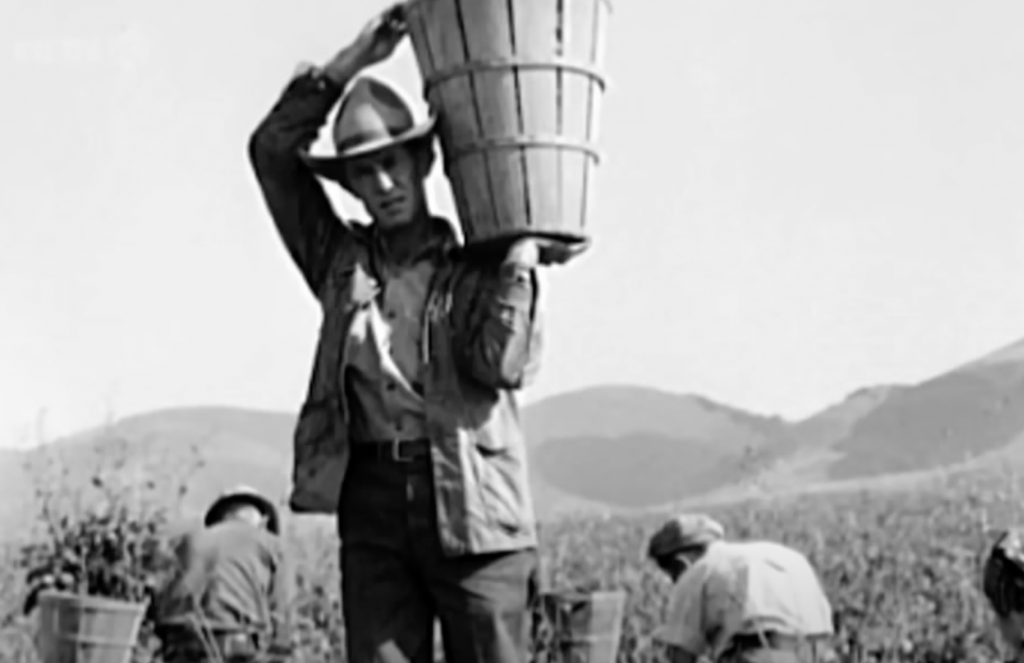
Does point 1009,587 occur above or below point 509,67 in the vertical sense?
below

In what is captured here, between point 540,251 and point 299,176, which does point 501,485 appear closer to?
point 540,251

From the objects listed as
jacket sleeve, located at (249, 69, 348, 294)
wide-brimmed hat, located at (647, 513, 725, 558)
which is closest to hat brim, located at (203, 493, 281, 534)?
wide-brimmed hat, located at (647, 513, 725, 558)

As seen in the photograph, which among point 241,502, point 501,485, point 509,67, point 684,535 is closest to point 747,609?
point 684,535

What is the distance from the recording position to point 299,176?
300 cm

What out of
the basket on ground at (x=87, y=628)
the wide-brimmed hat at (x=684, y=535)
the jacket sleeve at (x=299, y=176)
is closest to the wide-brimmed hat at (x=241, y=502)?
the basket on ground at (x=87, y=628)

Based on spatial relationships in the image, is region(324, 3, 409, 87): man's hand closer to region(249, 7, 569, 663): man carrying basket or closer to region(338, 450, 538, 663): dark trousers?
region(249, 7, 569, 663): man carrying basket

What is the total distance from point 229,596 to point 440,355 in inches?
91.6

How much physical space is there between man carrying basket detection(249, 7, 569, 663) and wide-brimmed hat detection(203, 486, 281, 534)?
2361 millimetres

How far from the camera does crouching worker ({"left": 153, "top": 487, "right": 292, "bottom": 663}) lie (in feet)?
16.4

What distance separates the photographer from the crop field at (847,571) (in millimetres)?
5520

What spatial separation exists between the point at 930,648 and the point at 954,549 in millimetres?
942

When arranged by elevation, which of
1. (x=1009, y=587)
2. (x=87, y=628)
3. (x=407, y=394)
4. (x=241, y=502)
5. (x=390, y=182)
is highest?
(x=390, y=182)

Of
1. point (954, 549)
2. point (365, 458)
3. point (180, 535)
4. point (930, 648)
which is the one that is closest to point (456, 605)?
point (365, 458)

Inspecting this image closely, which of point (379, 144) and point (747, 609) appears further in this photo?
point (747, 609)
